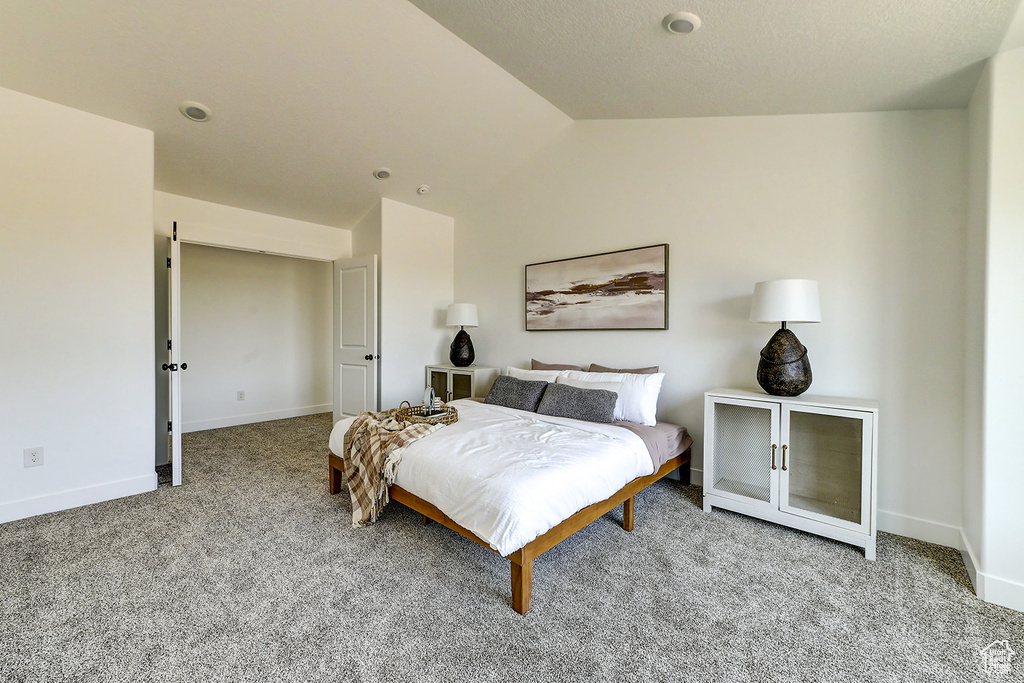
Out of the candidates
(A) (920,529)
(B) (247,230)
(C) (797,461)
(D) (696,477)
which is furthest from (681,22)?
(B) (247,230)

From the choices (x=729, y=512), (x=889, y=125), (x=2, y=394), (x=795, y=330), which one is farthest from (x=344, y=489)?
(x=889, y=125)

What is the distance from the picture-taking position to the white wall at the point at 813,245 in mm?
2342

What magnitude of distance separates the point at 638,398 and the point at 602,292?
107cm

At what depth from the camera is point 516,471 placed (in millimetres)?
1925

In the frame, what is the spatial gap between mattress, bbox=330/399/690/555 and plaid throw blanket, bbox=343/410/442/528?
0.10m

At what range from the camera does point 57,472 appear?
2721 mm

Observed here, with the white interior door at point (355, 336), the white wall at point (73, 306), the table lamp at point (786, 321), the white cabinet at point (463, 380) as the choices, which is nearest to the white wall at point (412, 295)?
the white interior door at point (355, 336)

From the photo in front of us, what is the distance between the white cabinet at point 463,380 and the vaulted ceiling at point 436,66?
210cm

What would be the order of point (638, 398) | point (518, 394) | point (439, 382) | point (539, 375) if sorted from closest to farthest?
point (638, 398), point (518, 394), point (539, 375), point (439, 382)

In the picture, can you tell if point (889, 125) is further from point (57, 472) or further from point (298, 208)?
point (57, 472)

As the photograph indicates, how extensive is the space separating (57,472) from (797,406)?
4.56 m

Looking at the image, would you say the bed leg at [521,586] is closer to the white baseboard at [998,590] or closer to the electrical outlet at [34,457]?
the white baseboard at [998,590]

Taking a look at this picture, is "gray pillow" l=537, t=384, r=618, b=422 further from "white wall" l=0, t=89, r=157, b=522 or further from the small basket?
"white wall" l=0, t=89, r=157, b=522

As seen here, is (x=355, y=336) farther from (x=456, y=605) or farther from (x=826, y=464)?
(x=826, y=464)
